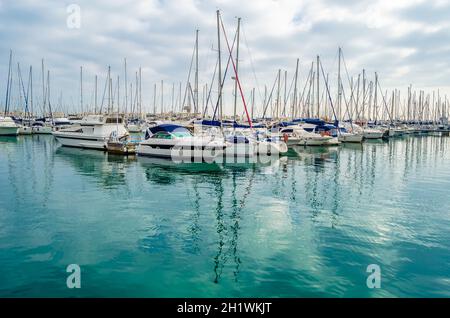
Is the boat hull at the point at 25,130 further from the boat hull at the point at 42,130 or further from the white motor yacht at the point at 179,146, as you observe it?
the white motor yacht at the point at 179,146

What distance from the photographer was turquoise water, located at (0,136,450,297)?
343 inches

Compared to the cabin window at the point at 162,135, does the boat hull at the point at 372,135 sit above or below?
above

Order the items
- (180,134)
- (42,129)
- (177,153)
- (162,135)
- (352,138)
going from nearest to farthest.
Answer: (177,153)
(180,134)
(162,135)
(352,138)
(42,129)

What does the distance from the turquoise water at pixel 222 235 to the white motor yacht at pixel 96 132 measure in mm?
17197

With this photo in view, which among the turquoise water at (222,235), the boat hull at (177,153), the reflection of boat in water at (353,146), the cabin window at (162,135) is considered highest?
the cabin window at (162,135)

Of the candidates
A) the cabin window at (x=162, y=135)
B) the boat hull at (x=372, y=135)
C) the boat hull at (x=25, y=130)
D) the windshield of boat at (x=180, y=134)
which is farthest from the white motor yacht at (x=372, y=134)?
the boat hull at (x=25, y=130)

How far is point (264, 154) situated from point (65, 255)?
30.1 metres

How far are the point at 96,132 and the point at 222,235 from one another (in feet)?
113

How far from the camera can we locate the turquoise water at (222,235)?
8711 millimetres

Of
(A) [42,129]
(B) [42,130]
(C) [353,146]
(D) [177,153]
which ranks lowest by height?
(D) [177,153]

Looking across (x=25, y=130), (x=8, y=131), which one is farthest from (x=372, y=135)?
(x=8, y=131)

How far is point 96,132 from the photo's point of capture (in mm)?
42219

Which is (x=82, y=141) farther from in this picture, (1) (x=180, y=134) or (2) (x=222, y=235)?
(2) (x=222, y=235)
